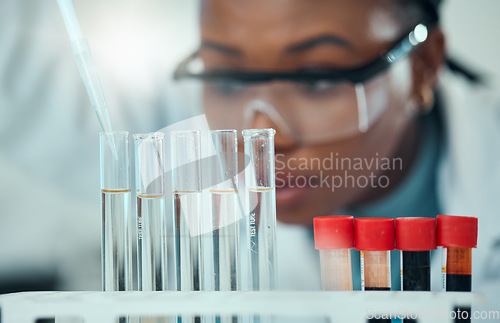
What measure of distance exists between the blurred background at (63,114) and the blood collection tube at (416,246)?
0.80 meters

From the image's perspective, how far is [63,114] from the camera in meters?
1.39

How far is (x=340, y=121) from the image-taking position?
4.33 feet

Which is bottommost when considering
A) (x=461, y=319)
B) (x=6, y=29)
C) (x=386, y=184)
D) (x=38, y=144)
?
(x=461, y=319)

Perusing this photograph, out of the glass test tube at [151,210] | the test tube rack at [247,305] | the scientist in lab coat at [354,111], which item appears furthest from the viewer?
the scientist in lab coat at [354,111]

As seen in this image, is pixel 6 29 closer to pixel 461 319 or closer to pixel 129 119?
pixel 129 119

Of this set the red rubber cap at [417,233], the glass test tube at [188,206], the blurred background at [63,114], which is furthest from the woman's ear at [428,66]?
the glass test tube at [188,206]

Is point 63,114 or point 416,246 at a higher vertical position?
point 63,114

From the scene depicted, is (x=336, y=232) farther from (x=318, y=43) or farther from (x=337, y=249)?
(x=318, y=43)

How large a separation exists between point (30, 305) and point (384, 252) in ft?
1.52

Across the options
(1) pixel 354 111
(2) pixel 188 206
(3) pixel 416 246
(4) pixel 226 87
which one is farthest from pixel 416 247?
(4) pixel 226 87

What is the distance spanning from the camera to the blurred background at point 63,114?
1370 millimetres

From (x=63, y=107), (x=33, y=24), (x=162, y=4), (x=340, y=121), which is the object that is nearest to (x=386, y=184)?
(x=340, y=121)

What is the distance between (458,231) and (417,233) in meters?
0.06

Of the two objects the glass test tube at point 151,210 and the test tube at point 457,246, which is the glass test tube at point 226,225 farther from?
the test tube at point 457,246
